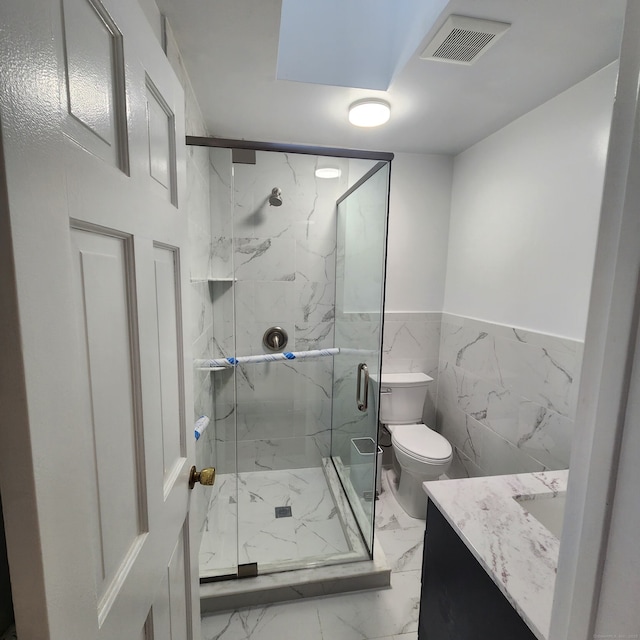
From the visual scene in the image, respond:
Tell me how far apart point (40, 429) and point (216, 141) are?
1.49 m

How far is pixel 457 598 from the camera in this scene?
3.16ft

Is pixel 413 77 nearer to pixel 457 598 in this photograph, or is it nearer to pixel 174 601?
pixel 457 598

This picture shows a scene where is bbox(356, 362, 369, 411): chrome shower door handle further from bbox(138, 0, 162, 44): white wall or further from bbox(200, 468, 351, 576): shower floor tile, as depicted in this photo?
bbox(138, 0, 162, 44): white wall

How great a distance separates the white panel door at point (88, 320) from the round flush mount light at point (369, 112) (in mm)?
1257

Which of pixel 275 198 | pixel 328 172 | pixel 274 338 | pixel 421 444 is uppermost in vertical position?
pixel 328 172

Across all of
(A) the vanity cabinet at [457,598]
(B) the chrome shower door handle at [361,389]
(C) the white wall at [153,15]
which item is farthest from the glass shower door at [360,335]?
(C) the white wall at [153,15]

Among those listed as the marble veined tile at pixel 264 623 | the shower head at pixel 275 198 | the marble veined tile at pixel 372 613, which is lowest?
the marble veined tile at pixel 264 623

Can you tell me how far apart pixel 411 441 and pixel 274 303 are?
1.32 m

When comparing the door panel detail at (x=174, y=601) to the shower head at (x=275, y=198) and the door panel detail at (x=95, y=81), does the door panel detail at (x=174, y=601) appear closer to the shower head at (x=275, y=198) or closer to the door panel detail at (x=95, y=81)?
the door panel detail at (x=95, y=81)

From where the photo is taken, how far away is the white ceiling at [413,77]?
116 centimetres

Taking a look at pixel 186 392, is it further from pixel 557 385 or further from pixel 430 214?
pixel 430 214

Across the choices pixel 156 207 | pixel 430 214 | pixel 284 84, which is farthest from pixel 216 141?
pixel 430 214

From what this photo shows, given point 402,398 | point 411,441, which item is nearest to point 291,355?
point 402,398

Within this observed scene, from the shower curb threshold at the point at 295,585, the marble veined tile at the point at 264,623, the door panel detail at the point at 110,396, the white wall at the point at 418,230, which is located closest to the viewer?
the door panel detail at the point at 110,396
